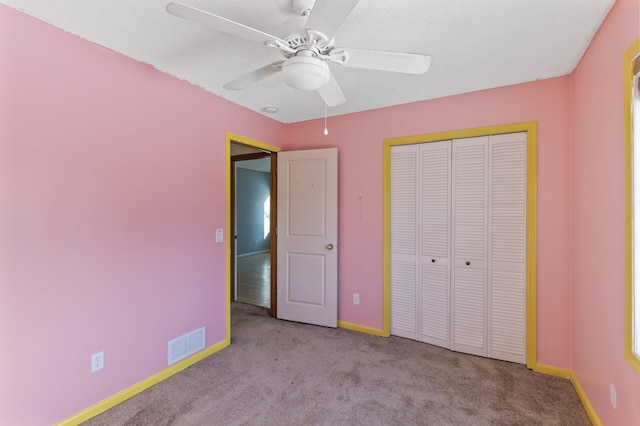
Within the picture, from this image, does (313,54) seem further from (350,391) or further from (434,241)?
(350,391)

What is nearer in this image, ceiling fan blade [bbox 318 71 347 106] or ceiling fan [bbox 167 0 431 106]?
ceiling fan [bbox 167 0 431 106]

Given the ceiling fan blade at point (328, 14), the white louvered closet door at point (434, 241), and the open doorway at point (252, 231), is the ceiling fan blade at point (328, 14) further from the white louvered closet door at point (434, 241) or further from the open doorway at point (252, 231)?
the open doorway at point (252, 231)

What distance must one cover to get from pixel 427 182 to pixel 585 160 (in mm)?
1135

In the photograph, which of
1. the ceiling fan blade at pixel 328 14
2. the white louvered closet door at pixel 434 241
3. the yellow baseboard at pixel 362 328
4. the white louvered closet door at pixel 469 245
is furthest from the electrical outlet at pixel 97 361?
the white louvered closet door at pixel 469 245

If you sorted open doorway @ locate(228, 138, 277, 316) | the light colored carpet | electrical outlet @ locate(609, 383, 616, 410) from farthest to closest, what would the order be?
1. open doorway @ locate(228, 138, 277, 316)
2. the light colored carpet
3. electrical outlet @ locate(609, 383, 616, 410)

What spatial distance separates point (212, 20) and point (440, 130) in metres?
2.19

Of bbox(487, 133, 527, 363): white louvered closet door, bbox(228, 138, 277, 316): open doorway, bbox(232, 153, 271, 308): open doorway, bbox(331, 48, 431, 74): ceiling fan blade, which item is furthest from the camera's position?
bbox(232, 153, 271, 308): open doorway

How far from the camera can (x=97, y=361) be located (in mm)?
1885

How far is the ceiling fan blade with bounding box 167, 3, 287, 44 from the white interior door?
195cm

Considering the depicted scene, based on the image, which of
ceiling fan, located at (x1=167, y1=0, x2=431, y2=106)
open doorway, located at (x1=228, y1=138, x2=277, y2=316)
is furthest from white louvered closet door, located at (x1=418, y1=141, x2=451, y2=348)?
open doorway, located at (x1=228, y1=138, x2=277, y2=316)

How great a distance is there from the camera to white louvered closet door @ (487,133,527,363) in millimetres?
2432

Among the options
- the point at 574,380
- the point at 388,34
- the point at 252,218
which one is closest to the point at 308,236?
the point at 388,34

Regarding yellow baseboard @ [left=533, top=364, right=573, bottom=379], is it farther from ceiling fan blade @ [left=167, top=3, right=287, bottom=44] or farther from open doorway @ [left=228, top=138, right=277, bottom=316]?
open doorway @ [left=228, top=138, right=277, bottom=316]

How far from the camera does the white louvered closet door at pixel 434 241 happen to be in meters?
2.73
